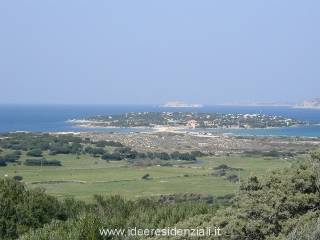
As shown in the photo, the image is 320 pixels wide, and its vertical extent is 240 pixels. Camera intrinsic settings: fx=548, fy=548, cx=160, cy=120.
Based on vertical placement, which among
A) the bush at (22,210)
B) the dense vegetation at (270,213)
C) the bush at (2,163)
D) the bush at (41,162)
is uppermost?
the dense vegetation at (270,213)

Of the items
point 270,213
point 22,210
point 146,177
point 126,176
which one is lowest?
point 126,176

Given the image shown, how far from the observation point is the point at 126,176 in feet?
214

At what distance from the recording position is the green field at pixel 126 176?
54.3 meters

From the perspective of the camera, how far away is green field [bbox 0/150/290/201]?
54.3 meters

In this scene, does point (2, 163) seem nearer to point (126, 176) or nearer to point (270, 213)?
point (126, 176)

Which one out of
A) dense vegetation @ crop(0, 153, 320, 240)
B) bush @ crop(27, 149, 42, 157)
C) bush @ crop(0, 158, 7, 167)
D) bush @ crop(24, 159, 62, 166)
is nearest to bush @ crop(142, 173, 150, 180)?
bush @ crop(24, 159, 62, 166)

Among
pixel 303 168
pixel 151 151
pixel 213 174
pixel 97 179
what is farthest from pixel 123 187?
pixel 303 168

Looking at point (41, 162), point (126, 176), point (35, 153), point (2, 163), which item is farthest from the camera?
point (35, 153)

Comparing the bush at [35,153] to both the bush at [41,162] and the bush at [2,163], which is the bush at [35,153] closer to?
the bush at [41,162]

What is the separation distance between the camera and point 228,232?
13.6 metres

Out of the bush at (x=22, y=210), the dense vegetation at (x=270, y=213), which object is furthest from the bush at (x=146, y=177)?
the dense vegetation at (x=270, y=213)

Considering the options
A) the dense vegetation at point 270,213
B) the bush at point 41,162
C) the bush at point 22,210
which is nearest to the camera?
the dense vegetation at point 270,213

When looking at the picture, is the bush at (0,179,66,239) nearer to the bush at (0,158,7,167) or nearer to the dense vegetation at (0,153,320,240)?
the dense vegetation at (0,153,320,240)

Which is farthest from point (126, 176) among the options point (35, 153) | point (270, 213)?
point (270, 213)
